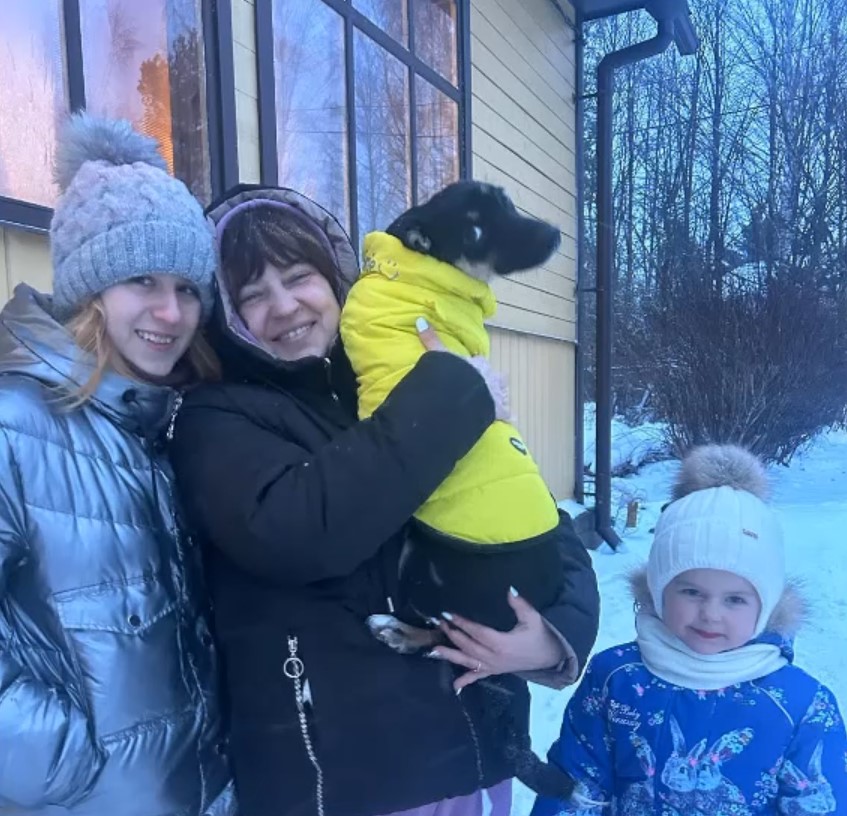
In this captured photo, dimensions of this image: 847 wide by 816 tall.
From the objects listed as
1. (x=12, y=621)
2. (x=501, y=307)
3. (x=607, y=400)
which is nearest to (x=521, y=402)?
(x=501, y=307)

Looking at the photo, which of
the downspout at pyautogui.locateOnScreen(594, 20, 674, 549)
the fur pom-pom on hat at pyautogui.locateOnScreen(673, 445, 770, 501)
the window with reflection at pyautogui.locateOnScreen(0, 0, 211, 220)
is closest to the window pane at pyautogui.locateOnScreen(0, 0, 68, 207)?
the window with reflection at pyautogui.locateOnScreen(0, 0, 211, 220)

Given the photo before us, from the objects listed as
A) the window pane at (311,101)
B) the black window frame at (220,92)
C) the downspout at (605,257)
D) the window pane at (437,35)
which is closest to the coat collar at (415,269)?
the black window frame at (220,92)

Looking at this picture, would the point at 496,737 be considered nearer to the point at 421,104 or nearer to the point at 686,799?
the point at 686,799

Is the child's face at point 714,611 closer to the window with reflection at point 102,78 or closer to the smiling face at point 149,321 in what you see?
the smiling face at point 149,321

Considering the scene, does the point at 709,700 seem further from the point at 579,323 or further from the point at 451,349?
the point at 579,323

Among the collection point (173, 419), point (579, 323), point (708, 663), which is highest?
point (579, 323)

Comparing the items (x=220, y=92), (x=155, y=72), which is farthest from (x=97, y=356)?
(x=220, y=92)

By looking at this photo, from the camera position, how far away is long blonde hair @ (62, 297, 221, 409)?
1331mm

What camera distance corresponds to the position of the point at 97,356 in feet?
4.57

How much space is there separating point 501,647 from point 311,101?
335 centimetres

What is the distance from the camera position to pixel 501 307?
20.4 feet

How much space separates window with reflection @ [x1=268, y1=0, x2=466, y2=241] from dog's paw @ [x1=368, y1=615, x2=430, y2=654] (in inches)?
105

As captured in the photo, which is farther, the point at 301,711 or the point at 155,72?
the point at 155,72

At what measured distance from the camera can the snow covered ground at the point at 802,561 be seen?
424 centimetres
